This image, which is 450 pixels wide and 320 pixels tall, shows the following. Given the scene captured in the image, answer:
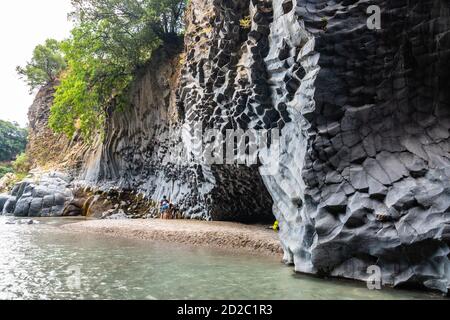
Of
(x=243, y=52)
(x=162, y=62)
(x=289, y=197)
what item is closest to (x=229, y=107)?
(x=243, y=52)

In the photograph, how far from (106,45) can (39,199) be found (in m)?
10.7

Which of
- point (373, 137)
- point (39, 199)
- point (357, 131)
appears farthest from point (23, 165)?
point (373, 137)

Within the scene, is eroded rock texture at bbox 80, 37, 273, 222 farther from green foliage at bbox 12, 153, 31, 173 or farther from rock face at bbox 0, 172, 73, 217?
green foliage at bbox 12, 153, 31, 173

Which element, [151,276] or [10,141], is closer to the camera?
[151,276]

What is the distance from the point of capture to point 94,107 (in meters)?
24.7

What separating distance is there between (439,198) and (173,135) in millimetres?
15339

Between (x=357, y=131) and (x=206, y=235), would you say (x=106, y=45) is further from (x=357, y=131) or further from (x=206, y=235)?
(x=357, y=131)

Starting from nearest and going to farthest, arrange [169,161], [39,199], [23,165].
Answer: [169,161], [39,199], [23,165]

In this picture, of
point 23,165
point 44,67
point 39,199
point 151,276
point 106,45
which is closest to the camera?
point 151,276

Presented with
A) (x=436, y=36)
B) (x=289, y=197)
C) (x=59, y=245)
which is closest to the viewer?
(x=436, y=36)

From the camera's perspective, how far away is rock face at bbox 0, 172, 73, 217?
24.7 meters

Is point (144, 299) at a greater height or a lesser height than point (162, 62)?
lesser

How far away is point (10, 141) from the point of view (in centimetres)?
5038
